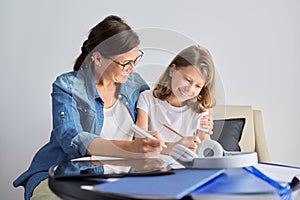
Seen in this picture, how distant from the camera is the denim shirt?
1.08 meters

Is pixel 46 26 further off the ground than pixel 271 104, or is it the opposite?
pixel 46 26

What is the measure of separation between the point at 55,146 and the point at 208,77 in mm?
569

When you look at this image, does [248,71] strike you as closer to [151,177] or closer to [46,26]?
[46,26]

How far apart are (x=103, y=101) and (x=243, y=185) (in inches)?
20.5

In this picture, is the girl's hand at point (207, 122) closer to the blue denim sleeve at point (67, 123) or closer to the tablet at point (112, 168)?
the tablet at point (112, 168)

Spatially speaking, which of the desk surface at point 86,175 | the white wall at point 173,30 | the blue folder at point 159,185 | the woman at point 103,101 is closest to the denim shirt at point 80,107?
the woman at point 103,101

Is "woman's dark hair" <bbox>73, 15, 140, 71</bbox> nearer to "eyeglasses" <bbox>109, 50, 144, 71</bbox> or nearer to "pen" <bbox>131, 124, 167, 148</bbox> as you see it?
"eyeglasses" <bbox>109, 50, 144, 71</bbox>

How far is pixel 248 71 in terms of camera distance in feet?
6.86

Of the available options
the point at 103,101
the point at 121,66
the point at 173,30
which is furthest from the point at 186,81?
the point at 173,30

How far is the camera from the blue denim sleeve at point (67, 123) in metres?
1.10

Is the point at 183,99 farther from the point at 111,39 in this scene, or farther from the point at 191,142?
the point at 111,39

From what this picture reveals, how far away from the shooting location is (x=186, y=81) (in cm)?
98

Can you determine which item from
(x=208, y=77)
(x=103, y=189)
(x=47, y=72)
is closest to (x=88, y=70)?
(x=208, y=77)

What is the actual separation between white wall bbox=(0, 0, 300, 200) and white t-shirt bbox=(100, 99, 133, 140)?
0.83 metres
